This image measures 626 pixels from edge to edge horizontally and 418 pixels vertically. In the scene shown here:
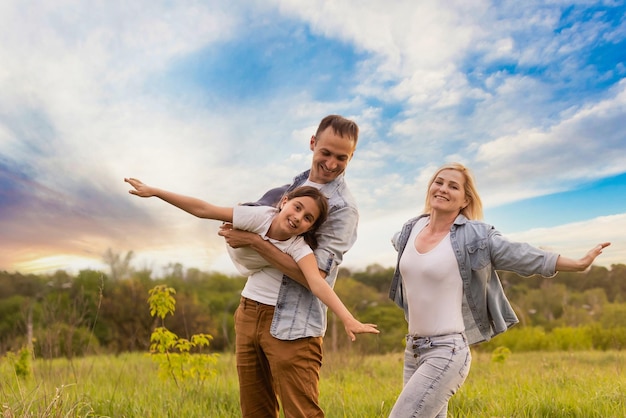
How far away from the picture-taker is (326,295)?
3029 mm

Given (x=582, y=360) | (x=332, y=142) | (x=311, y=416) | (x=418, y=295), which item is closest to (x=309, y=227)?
(x=332, y=142)

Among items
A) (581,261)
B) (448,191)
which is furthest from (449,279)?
(581,261)

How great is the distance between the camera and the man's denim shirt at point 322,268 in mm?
3158

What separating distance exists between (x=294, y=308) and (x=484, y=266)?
3.78ft

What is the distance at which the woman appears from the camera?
3148mm

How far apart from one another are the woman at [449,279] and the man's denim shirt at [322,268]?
44 cm

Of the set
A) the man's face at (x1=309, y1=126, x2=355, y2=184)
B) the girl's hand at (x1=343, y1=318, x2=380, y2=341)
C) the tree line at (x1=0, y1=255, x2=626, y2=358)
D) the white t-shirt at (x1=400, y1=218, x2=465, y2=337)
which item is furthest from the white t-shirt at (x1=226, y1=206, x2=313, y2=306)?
the tree line at (x1=0, y1=255, x2=626, y2=358)

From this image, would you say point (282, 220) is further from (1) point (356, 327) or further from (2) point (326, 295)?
(1) point (356, 327)

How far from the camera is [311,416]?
3.13 metres

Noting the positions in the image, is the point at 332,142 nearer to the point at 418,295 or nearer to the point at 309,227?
the point at 309,227

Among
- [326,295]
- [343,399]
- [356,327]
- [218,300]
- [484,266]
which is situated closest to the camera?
[356,327]

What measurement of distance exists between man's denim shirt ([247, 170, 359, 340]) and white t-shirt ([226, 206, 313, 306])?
7cm

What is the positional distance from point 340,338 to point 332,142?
8898mm

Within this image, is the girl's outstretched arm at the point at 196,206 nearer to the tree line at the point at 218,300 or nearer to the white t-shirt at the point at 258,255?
the white t-shirt at the point at 258,255
